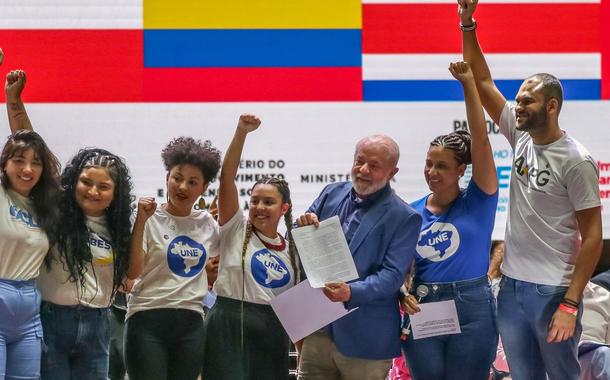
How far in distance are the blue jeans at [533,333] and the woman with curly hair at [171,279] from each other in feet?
4.41

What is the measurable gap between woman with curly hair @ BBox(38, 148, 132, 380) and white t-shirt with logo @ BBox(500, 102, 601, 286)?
5.54ft

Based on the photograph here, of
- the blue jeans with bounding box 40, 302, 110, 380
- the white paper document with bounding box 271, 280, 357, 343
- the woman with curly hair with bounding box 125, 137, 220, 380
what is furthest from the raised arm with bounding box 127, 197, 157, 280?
the white paper document with bounding box 271, 280, 357, 343

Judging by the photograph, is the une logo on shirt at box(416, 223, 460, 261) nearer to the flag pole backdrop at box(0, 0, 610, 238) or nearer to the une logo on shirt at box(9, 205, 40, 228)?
the flag pole backdrop at box(0, 0, 610, 238)

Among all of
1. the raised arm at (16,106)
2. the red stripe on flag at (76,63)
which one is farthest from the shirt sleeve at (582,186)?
the red stripe on flag at (76,63)

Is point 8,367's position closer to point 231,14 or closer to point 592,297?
point 231,14

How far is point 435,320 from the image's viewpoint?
3.34 m

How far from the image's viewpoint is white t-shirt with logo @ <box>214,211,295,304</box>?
3621mm

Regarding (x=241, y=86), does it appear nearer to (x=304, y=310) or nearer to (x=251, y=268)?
(x=251, y=268)

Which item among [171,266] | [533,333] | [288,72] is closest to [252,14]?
[288,72]

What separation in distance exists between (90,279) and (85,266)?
0.06m

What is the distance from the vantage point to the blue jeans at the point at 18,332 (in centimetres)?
315

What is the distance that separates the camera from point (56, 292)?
3.31 m

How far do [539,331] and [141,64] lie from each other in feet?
9.31

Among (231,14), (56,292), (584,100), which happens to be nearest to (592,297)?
(584,100)
